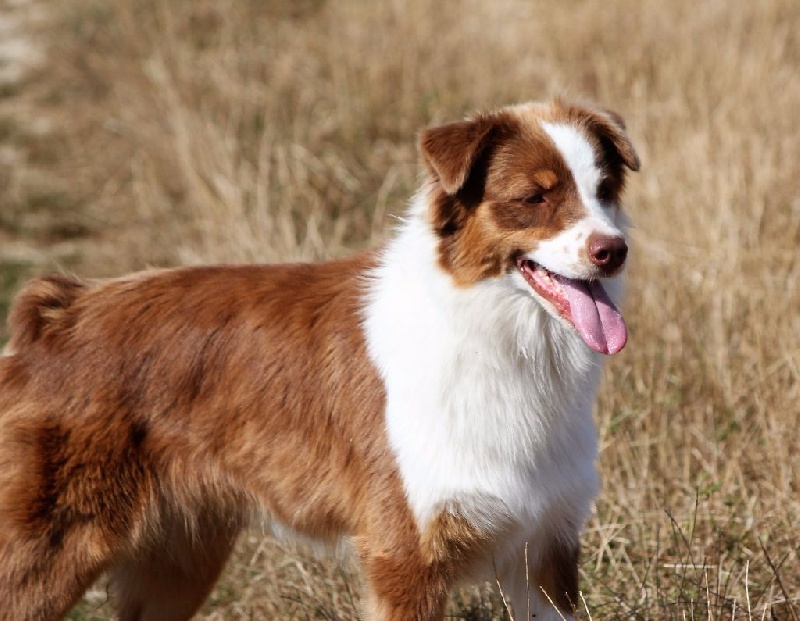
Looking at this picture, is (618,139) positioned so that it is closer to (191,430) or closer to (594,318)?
(594,318)

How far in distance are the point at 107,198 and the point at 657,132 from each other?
4762 mm

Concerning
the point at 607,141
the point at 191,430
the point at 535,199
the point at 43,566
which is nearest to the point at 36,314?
the point at 191,430

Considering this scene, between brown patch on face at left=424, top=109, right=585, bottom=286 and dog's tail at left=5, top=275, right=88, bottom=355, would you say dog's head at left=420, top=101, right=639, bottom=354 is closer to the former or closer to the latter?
brown patch on face at left=424, top=109, right=585, bottom=286

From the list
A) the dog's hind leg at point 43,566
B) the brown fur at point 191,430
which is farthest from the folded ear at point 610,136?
the dog's hind leg at point 43,566

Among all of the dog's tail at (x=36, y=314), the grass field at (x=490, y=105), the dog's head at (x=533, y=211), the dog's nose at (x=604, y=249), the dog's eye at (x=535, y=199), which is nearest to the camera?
the dog's nose at (x=604, y=249)

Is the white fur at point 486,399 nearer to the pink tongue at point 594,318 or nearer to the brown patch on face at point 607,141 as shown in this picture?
the pink tongue at point 594,318

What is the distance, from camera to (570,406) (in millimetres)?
4039

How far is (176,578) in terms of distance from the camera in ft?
15.1

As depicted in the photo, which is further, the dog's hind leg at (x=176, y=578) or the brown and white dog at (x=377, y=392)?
the dog's hind leg at (x=176, y=578)

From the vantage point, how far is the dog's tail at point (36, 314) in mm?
4203

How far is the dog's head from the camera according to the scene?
12.1 feet

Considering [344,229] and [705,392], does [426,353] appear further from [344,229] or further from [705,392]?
[344,229]

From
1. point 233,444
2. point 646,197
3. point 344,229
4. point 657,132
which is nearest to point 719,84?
point 657,132

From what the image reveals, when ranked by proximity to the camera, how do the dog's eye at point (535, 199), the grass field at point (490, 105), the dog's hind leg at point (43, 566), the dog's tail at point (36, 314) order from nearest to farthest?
the dog's eye at point (535, 199)
the dog's hind leg at point (43, 566)
the dog's tail at point (36, 314)
the grass field at point (490, 105)
